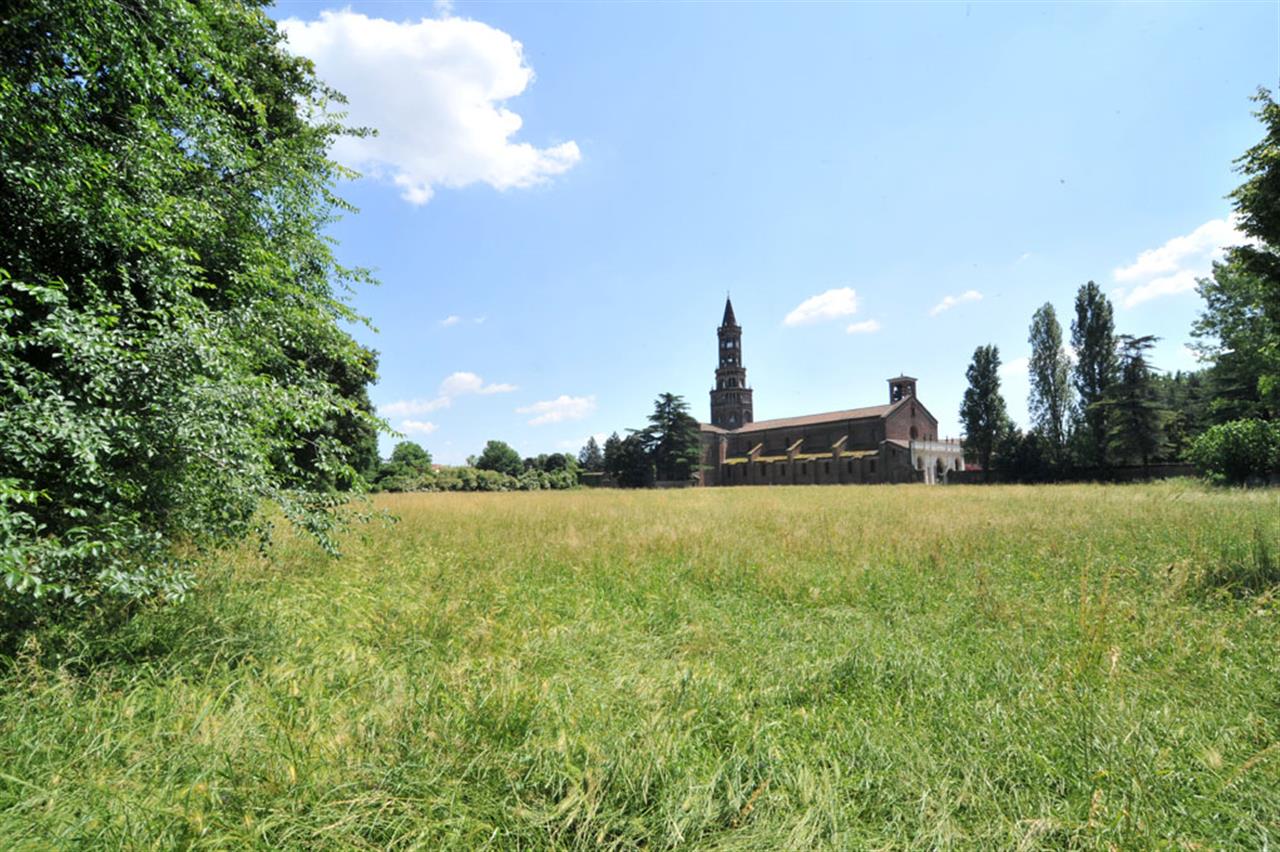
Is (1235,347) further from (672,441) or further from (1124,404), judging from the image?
(672,441)

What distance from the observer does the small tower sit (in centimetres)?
5794

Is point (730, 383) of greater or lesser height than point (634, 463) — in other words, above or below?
above

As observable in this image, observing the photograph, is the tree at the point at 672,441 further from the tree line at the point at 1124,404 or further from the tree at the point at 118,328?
the tree at the point at 118,328

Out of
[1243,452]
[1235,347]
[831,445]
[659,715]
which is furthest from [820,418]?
[659,715]

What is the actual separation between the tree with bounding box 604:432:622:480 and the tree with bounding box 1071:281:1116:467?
41.0 m

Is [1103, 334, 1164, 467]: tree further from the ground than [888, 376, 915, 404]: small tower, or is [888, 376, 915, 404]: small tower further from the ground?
[888, 376, 915, 404]: small tower

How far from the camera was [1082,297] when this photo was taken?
38344mm

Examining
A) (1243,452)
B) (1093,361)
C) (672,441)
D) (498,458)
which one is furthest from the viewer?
(498,458)

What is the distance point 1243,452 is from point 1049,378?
23.9m

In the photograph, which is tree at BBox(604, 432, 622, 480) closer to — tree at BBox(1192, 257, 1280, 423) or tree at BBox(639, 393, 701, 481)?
tree at BBox(639, 393, 701, 481)

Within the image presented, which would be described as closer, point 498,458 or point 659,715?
point 659,715

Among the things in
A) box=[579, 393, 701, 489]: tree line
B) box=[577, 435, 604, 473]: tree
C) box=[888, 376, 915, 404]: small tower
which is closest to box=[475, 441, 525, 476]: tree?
box=[577, 435, 604, 473]: tree

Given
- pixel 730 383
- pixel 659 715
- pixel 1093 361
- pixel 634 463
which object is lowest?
pixel 659 715

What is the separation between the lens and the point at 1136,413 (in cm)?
3278
